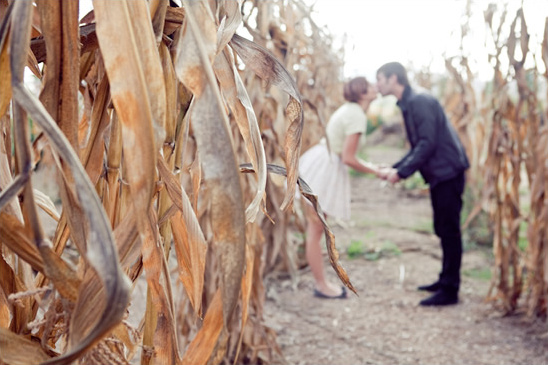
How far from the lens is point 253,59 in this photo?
22.7 inches

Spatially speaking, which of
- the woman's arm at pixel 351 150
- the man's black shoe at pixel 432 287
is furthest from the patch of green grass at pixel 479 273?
the woman's arm at pixel 351 150

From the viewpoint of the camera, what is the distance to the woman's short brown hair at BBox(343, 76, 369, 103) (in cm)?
293

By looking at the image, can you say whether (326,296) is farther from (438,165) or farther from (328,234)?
(328,234)

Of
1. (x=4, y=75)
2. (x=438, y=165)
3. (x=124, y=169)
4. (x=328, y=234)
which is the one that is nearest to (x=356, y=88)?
(x=438, y=165)

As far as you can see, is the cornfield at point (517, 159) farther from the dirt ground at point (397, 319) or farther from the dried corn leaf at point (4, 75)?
the dried corn leaf at point (4, 75)

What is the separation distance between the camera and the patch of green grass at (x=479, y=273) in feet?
10.7

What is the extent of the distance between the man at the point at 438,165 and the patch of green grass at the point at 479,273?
18.5 inches

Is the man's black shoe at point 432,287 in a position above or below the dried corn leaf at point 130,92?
below

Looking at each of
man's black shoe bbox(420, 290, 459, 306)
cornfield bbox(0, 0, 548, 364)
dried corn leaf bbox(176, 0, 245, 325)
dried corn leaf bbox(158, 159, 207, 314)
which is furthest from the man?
dried corn leaf bbox(176, 0, 245, 325)

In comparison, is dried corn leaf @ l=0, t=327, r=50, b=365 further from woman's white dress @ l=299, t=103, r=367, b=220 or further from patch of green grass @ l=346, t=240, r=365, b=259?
patch of green grass @ l=346, t=240, r=365, b=259

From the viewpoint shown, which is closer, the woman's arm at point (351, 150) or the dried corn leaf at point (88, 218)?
the dried corn leaf at point (88, 218)

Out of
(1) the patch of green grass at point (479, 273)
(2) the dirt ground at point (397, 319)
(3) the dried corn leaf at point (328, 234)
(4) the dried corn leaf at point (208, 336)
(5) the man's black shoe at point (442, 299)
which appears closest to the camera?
(4) the dried corn leaf at point (208, 336)

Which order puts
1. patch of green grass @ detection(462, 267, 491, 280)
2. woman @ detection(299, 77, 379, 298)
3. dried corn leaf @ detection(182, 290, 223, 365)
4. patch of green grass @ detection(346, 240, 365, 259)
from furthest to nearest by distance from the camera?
1. patch of green grass @ detection(346, 240, 365, 259)
2. patch of green grass @ detection(462, 267, 491, 280)
3. woman @ detection(299, 77, 379, 298)
4. dried corn leaf @ detection(182, 290, 223, 365)

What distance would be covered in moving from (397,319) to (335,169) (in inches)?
33.5
